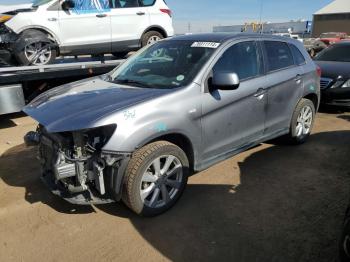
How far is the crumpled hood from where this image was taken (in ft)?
9.83

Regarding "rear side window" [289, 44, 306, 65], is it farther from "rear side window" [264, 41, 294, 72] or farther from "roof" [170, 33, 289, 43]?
"roof" [170, 33, 289, 43]

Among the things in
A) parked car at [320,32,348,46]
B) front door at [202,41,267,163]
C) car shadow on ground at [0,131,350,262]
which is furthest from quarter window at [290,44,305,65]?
parked car at [320,32,348,46]

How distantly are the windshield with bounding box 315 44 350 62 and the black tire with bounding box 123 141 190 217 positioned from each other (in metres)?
6.86

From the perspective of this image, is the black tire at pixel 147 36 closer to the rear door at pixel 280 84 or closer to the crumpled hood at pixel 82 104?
the rear door at pixel 280 84

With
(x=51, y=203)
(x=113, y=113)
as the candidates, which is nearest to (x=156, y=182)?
(x=113, y=113)

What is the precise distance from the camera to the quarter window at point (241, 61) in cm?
395

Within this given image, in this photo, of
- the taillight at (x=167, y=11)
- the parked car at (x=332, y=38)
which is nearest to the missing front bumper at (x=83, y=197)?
the taillight at (x=167, y=11)

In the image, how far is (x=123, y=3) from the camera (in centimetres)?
797

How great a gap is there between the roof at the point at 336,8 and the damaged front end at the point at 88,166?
66.1 m

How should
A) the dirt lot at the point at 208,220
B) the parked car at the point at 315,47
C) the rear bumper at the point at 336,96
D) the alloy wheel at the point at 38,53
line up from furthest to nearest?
the parked car at the point at 315,47 < the rear bumper at the point at 336,96 < the alloy wheel at the point at 38,53 < the dirt lot at the point at 208,220

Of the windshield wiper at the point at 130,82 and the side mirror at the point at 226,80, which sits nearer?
the side mirror at the point at 226,80

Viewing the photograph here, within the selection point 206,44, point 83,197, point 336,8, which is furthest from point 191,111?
point 336,8

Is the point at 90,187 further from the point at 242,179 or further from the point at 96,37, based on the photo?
the point at 96,37

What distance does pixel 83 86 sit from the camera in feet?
Answer: 13.2
